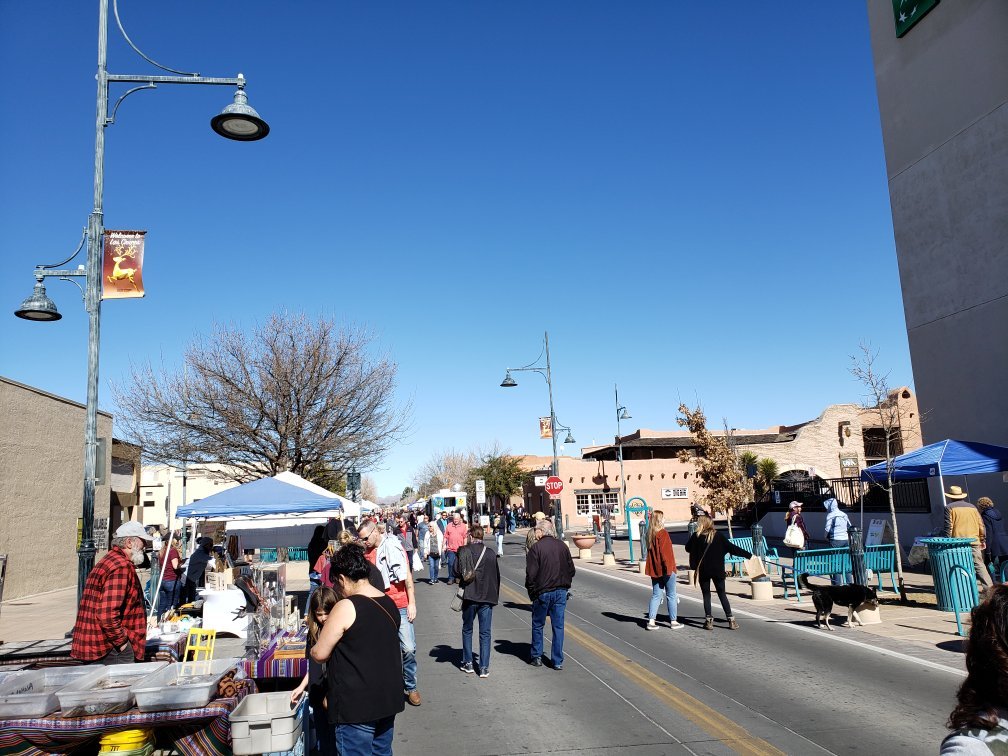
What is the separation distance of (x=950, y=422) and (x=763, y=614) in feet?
32.6

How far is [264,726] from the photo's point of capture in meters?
4.98

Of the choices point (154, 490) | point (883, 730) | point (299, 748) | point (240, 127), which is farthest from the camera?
point (154, 490)

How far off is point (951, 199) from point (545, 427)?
63.9 feet

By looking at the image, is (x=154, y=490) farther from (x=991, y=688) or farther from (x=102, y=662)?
(x=991, y=688)

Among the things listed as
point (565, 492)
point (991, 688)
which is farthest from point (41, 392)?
point (565, 492)

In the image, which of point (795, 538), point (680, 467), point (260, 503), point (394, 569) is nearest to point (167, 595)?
point (260, 503)

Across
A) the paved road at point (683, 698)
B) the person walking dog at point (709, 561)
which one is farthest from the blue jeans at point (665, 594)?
Result: the person walking dog at point (709, 561)

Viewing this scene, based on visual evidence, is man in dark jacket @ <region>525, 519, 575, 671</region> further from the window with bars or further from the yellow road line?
the window with bars

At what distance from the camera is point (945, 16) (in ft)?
61.6

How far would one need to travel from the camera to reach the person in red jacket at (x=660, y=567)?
35.6 ft

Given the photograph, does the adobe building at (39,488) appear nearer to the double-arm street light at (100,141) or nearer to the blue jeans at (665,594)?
the double-arm street light at (100,141)

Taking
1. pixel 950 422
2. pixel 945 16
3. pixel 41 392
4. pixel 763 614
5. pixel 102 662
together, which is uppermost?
pixel 945 16

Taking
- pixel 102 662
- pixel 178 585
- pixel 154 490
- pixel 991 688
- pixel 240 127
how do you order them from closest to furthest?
pixel 991 688 → pixel 102 662 → pixel 240 127 → pixel 178 585 → pixel 154 490

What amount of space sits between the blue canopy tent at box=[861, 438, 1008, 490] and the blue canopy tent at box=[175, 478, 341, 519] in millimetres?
10797
